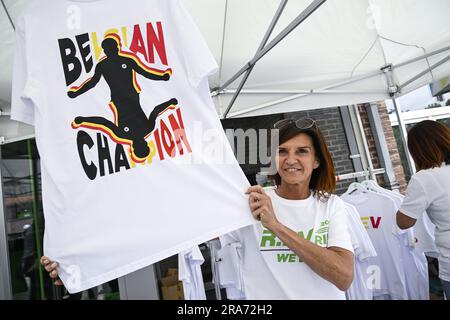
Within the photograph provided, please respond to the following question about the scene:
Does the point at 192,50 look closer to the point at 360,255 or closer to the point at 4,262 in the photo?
the point at 360,255

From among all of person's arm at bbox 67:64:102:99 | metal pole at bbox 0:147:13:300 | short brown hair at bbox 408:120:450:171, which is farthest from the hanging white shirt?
metal pole at bbox 0:147:13:300

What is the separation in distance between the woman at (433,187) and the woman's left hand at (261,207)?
1153 mm

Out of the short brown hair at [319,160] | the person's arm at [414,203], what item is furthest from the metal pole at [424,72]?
the short brown hair at [319,160]

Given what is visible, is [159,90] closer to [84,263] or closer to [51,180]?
[51,180]

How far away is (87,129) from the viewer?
114cm

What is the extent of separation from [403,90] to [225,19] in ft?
6.09

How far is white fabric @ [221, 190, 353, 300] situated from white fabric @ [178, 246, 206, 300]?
1037 mm

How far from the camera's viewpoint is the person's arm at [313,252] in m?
0.95

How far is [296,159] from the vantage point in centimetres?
116

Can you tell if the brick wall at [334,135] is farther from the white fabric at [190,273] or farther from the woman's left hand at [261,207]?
the woman's left hand at [261,207]

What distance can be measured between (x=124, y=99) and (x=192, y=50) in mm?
335

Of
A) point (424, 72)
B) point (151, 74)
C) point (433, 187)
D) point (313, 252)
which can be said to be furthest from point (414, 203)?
point (151, 74)

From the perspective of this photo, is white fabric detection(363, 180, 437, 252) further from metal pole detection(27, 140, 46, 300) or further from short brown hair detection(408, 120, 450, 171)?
metal pole detection(27, 140, 46, 300)
